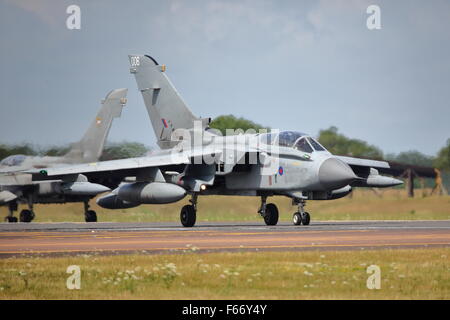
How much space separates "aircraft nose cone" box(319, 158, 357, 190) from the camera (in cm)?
2459

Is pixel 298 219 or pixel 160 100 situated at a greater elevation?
pixel 160 100

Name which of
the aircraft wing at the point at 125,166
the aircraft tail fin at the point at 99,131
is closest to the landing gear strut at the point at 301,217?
the aircraft wing at the point at 125,166

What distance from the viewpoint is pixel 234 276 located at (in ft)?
38.1

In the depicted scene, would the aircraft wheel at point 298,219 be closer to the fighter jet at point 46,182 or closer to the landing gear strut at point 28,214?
the fighter jet at point 46,182

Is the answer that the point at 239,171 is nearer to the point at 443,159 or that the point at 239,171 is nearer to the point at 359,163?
the point at 359,163

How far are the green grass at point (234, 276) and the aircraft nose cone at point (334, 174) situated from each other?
31.9ft

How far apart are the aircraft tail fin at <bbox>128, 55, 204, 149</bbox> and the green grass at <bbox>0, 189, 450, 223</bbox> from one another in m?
6.89

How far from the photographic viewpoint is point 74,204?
39.4 meters

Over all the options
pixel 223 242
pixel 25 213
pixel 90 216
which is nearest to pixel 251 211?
pixel 90 216

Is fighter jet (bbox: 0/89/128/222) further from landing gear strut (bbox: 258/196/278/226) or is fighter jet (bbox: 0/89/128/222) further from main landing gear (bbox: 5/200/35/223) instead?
landing gear strut (bbox: 258/196/278/226)

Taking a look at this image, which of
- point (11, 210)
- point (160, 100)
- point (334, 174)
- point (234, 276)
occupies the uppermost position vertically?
point (160, 100)

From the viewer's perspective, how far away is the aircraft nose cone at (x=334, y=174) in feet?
80.7

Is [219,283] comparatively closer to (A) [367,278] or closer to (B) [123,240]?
(A) [367,278]

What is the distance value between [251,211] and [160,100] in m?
11.2
